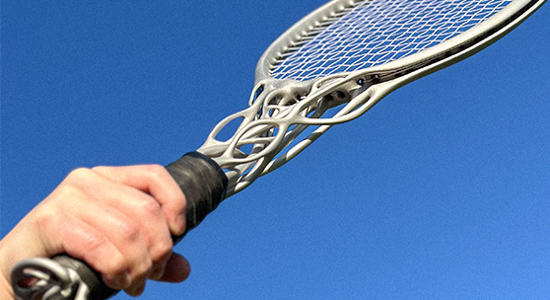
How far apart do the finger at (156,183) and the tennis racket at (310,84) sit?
0.52ft

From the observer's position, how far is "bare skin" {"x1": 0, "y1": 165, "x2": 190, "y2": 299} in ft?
3.93

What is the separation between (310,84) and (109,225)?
46.9 inches

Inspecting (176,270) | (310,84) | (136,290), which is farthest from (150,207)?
(310,84)

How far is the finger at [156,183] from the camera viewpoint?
4.33ft

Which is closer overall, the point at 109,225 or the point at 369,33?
the point at 109,225

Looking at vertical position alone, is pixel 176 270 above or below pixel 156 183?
below

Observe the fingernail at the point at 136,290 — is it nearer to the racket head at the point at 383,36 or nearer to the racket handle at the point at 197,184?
the racket handle at the point at 197,184

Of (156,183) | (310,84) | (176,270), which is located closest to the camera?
(156,183)

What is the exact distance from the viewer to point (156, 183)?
4.33ft

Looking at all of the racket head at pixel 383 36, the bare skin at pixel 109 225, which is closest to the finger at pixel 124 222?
the bare skin at pixel 109 225

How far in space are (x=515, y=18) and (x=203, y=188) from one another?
143cm

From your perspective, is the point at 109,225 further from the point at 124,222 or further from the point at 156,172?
the point at 156,172

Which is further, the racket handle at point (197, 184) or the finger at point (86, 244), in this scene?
the racket handle at point (197, 184)

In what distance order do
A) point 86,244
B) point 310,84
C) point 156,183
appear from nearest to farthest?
point 86,244 → point 156,183 → point 310,84
